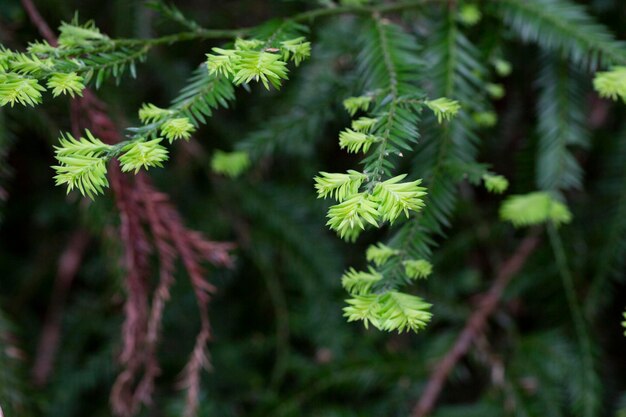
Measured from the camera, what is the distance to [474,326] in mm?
1482

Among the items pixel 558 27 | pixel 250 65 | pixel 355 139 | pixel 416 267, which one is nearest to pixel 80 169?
pixel 250 65

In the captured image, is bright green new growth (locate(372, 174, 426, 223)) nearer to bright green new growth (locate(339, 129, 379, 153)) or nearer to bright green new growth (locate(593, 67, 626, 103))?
bright green new growth (locate(339, 129, 379, 153))

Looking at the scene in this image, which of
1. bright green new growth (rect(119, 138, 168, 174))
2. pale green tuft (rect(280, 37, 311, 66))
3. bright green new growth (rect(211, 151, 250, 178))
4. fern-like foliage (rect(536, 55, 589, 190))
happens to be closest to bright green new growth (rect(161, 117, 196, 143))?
bright green new growth (rect(119, 138, 168, 174))

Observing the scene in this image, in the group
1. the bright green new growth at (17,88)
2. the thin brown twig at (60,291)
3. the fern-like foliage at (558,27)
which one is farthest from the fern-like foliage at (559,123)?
the thin brown twig at (60,291)

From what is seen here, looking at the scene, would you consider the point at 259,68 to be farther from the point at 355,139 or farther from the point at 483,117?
the point at 483,117

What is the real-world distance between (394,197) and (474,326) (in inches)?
35.8

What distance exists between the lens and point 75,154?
29.4 inches

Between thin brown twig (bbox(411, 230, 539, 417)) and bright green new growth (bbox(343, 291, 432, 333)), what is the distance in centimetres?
73

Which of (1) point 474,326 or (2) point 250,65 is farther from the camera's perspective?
(1) point 474,326

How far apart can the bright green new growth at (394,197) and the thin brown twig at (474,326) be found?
86 centimetres

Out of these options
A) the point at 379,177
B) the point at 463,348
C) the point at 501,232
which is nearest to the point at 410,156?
the point at 501,232

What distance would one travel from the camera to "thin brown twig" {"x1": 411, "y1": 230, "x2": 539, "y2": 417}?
4.65 feet

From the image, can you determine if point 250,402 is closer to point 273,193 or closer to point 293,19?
point 273,193

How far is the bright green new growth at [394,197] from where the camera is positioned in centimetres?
68
